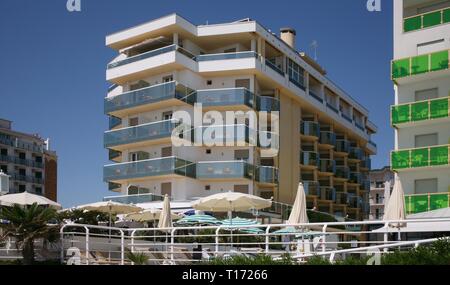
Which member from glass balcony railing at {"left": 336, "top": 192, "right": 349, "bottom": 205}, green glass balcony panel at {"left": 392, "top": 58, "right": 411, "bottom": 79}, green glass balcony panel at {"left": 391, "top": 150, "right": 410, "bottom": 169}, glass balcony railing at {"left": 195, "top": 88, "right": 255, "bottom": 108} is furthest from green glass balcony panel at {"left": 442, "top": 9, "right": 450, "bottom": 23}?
glass balcony railing at {"left": 336, "top": 192, "right": 349, "bottom": 205}

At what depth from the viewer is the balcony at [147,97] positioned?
42.9m

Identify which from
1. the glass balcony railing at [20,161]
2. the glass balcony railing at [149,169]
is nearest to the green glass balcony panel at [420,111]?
the glass balcony railing at [149,169]

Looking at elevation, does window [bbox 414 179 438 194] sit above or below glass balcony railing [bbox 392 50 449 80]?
below

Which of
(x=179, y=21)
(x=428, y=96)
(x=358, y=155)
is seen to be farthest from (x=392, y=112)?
(x=358, y=155)

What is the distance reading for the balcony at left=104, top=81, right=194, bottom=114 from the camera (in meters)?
42.9

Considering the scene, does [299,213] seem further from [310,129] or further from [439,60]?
[310,129]

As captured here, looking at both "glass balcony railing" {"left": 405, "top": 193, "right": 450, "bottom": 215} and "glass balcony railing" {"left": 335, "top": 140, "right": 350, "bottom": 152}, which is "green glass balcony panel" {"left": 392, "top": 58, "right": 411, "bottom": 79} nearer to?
"glass balcony railing" {"left": 405, "top": 193, "right": 450, "bottom": 215}

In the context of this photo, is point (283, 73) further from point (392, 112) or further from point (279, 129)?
point (392, 112)

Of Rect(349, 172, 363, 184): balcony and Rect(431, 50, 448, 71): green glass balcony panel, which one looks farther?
Rect(349, 172, 363, 184): balcony

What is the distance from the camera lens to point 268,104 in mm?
46156

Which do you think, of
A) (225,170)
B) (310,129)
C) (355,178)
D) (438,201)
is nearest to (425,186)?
(438,201)

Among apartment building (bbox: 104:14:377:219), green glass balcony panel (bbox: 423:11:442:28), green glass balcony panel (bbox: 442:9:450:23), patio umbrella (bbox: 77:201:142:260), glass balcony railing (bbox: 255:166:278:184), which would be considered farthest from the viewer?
glass balcony railing (bbox: 255:166:278:184)

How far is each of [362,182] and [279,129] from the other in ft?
68.8

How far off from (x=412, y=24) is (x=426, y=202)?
995cm
